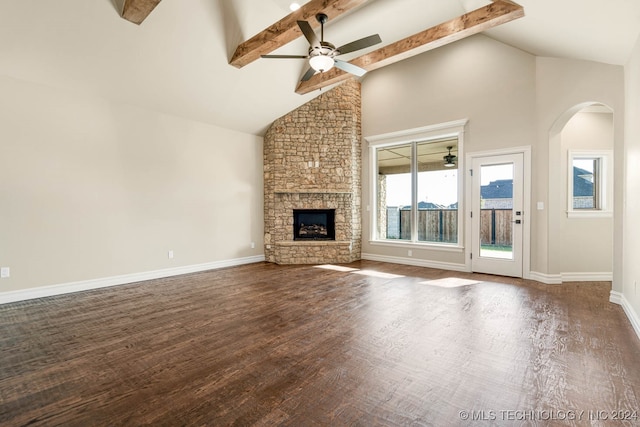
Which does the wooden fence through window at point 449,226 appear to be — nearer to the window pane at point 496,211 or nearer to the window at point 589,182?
the window pane at point 496,211

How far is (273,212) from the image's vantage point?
22.0 ft

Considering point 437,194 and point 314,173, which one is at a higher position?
point 314,173

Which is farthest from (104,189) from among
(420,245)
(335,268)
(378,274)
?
(420,245)

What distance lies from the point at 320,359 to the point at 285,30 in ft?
13.1

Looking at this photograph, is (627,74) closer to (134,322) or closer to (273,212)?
(273,212)

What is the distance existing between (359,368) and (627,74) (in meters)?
4.63

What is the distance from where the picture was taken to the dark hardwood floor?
1767mm

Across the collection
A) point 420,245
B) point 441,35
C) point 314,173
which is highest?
point 441,35

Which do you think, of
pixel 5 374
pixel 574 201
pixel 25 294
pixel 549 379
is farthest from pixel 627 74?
pixel 25 294

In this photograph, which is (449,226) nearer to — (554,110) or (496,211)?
(496,211)

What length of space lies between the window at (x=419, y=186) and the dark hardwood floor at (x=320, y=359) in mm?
2109

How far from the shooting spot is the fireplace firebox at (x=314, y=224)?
6.91 metres

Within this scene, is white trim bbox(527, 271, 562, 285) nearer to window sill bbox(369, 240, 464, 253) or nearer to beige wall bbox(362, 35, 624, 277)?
beige wall bbox(362, 35, 624, 277)

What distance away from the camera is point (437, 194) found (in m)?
6.11
